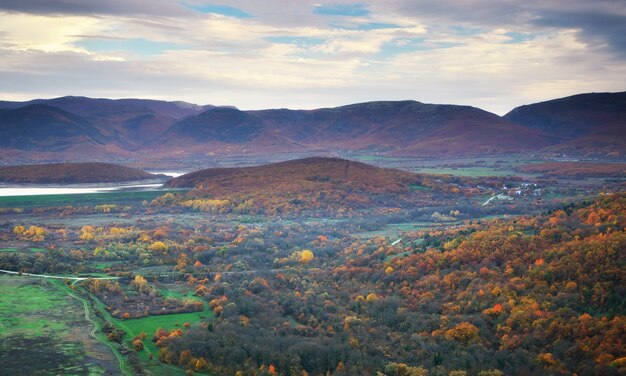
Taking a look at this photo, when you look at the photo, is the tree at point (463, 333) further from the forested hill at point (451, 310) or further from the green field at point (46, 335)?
the green field at point (46, 335)

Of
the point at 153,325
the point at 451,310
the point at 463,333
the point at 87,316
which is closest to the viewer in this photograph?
the point at 463,333

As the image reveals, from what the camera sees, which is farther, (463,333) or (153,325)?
A: (153,325)

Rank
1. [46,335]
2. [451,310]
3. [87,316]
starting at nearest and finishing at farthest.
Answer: [46,335]
[451,310]
[87,316]

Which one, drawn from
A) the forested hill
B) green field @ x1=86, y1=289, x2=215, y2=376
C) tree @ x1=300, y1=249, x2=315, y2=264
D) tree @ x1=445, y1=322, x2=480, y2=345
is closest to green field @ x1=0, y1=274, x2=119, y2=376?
green field @ x1=86, y1=289, x2=215, y2=376

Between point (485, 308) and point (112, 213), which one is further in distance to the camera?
point (112, 213)

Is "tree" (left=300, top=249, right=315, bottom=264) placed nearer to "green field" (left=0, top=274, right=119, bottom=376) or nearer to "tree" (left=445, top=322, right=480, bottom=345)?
"green field" (left=0, top=274, right=119, bottom=376)

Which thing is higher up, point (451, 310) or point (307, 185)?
point (307, 185)

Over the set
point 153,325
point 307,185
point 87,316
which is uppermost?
point 307,185

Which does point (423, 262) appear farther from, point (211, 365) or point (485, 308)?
point (211, 365)

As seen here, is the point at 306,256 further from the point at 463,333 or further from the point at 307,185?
the point at 307,185

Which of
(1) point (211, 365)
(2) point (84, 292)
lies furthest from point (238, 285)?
(1) point (211, 365)

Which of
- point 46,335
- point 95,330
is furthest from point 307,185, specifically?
point 46,335
